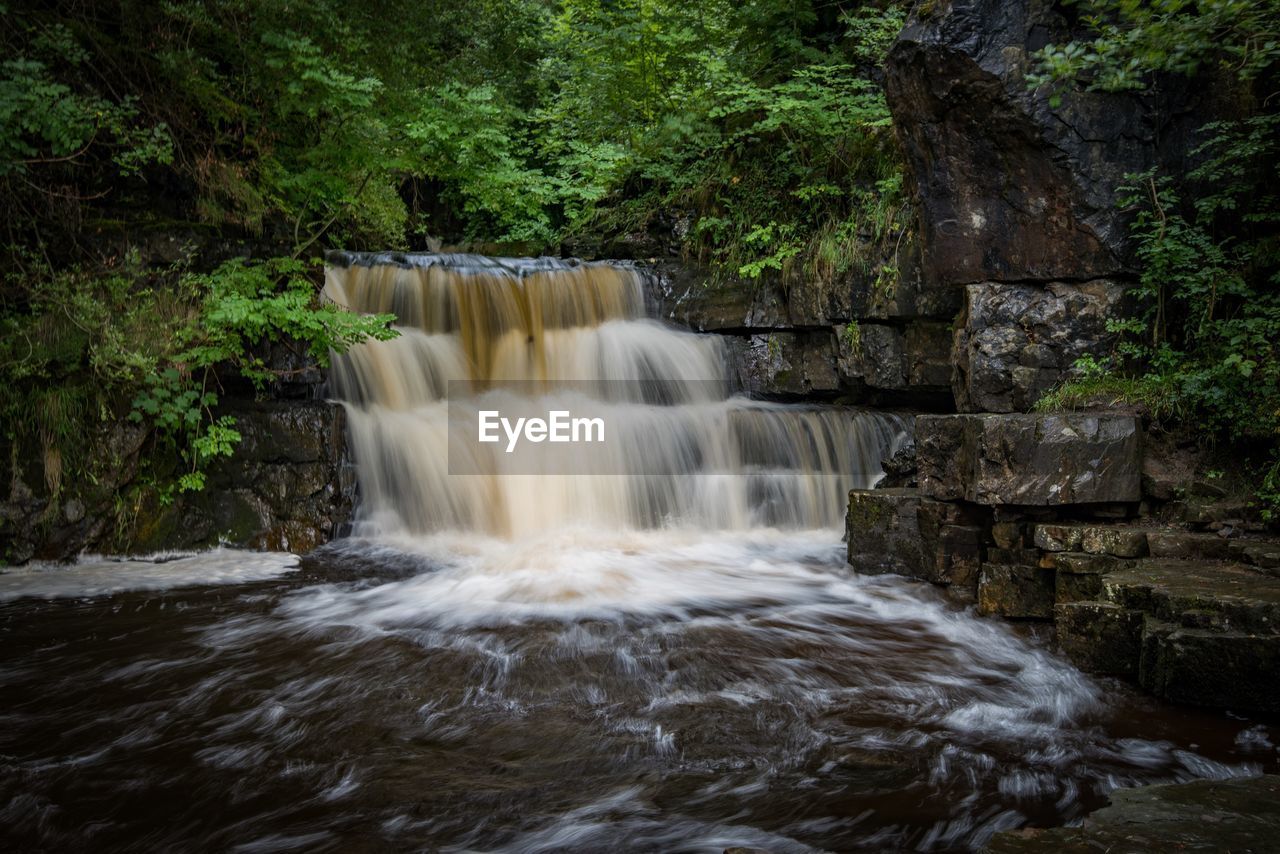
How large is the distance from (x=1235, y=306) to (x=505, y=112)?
11.0 metres

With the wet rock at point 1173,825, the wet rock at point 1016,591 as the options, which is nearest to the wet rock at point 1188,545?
the wet rock at point 1016,591

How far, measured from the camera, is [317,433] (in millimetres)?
7707

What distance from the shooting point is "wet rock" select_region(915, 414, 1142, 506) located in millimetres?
5066

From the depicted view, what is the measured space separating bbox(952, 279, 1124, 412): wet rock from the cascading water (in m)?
1.86

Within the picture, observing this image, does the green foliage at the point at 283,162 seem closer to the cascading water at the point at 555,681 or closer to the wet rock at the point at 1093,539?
the cascading water at the point at 555,681

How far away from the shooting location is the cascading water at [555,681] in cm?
289

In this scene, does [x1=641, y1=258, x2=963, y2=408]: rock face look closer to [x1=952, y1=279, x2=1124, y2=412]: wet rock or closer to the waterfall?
the waterfall

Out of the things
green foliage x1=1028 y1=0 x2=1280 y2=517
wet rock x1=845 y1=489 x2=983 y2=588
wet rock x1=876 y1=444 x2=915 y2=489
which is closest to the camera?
green foliage x1=1028 y1=0 x2=1280 y2=517

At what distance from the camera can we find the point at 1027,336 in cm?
643

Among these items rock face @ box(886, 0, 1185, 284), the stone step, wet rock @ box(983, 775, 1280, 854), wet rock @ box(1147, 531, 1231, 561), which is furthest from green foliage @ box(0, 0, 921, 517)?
wet rock @ box(983, 775, 1280, 854)

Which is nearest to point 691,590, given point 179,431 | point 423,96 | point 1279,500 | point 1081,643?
point 1081,643

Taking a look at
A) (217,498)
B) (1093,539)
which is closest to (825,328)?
(1093,539)

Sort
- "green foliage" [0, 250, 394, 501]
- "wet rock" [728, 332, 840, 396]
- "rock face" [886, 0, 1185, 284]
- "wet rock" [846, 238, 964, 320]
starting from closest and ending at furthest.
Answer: "rock face" [886, 0, 1185, 284] → "green foliage" [0, 250, 394, 501] → "wet rock" [846, 238, 964, 320] → "wet rock" [728, 332, 840, 396]

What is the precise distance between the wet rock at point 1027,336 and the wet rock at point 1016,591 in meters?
1.66
